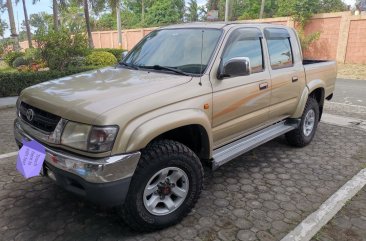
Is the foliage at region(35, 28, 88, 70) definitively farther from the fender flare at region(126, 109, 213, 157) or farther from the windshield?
the fender flare at region(126, 109, 213, 157)

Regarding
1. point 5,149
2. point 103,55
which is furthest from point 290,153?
point 103,55

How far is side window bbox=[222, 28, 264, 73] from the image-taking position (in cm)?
366

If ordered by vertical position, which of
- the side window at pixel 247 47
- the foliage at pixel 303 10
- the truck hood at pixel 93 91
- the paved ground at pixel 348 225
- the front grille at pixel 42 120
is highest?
the foliage at pixel 303 10

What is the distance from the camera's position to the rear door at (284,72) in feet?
14.0

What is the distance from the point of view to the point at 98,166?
2.48 metres

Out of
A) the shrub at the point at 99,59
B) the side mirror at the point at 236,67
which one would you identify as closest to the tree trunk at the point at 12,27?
the shrub at the point at 99,59

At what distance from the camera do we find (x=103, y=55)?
1318 cm

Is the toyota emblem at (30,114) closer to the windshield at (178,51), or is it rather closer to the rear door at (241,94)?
the windshield at (178,51)

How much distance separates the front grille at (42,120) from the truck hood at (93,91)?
0.05 meters

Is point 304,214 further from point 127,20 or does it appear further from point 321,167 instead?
point 127,20

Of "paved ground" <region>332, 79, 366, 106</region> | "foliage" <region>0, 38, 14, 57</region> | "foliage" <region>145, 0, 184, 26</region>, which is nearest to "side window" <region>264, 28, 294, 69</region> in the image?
"paved ground" <region>332, 79, 366, 106</region>

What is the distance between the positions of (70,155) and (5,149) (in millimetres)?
2998

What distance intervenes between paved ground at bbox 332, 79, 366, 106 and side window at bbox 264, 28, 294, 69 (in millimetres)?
5241

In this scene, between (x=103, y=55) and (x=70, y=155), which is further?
(x=103, y=55)
